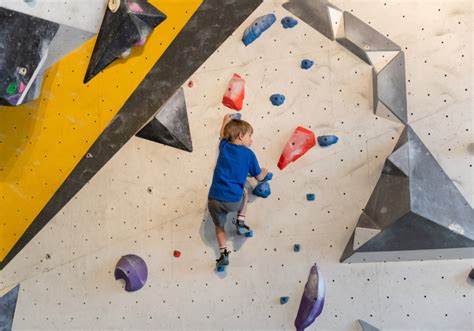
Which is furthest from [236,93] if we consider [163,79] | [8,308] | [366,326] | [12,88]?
[8,308]

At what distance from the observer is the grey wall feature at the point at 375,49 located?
235cm

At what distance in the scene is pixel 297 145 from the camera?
2494mm

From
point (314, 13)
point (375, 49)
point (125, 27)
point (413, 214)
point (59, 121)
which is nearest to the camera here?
point (413, 214)

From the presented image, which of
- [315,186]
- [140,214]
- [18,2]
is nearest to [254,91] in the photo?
[315,186]

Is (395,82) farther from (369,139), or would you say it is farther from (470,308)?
(470,308)

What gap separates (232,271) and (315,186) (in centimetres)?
52

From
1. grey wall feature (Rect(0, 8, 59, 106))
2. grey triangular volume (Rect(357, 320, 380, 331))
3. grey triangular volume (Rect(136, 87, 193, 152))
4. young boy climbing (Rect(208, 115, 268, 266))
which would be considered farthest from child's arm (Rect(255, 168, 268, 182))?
grey wall feature (Rect(0, 8, 59, 106))

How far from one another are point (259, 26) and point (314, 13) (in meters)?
0.24

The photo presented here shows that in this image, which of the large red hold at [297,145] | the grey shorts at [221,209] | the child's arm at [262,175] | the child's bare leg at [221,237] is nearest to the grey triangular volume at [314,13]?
the large red hold at [297,145]

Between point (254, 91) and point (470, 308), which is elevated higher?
point (254, 91)

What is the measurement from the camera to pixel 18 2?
2.74 m

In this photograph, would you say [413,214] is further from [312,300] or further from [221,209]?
[221,209]

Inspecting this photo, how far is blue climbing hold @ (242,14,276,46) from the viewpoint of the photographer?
252cm

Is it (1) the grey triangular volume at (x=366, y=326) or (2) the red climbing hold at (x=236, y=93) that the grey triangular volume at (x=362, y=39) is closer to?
(2) the red climbing hold at (x=236, y=93)
